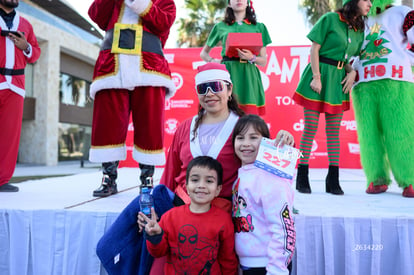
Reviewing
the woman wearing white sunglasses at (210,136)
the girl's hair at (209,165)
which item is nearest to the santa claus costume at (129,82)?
the woman wearing white sunglasses at (210,136)

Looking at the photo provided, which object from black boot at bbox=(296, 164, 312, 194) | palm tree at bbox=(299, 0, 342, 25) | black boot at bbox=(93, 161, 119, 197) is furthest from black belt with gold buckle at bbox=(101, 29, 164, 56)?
palm tree at bbox=(299, 0, 342, 25)

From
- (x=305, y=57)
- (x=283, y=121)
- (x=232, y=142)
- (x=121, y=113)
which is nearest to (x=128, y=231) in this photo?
(x=232, y=142)

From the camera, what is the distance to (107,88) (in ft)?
6.79

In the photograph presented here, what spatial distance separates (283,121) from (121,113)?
A: 3537mm

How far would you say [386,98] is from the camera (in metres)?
2.27

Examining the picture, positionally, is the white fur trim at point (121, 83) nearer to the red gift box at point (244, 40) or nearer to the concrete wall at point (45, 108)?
the red gift box at point (244, 40)

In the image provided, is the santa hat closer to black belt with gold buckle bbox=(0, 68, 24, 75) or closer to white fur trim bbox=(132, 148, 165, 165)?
white fur trim bbox=(132, 148, 165, 165)

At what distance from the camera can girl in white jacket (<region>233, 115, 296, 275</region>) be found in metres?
1.19

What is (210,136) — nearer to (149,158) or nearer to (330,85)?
(149,158)

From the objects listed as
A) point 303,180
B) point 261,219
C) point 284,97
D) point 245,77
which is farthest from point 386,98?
point 284,97

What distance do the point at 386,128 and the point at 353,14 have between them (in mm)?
820

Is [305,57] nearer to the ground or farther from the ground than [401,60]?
farther from the ground

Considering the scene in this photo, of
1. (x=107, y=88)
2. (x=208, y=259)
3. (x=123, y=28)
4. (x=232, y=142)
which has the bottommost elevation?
(x=208, y=259)

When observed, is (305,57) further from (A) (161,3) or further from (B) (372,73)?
(A) (161,3)
